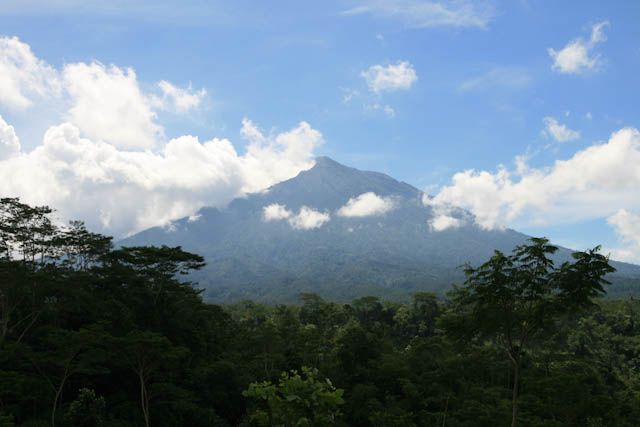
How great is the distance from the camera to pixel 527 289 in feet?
40.7

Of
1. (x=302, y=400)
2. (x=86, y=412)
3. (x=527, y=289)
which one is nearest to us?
(x=302, y=400)

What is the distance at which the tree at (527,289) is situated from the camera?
Result: 11.3 metres

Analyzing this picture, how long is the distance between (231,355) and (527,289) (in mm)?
27636

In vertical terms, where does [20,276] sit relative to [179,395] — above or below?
above

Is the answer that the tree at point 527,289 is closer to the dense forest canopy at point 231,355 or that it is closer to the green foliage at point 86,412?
the dense forest canopy at point 231,355

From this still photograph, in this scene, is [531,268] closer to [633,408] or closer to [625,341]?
[633,408]

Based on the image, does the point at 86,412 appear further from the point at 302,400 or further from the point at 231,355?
the point at 302,400

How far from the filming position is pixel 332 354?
33.4 meters

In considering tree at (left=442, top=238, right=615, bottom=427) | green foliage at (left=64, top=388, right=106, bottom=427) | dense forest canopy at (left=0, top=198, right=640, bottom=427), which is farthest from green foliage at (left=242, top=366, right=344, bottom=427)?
green foliage at (left=64, top=388, right=106, bottom=427)

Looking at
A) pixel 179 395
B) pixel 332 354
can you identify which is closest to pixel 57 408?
pixel 179 395

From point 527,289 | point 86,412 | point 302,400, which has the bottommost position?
point 86,412

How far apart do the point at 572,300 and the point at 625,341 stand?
63.5m

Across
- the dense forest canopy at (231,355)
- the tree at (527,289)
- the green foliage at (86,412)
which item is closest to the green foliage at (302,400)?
the dense forest canopy at (231,355)

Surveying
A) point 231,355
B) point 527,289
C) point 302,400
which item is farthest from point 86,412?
point 527,289
